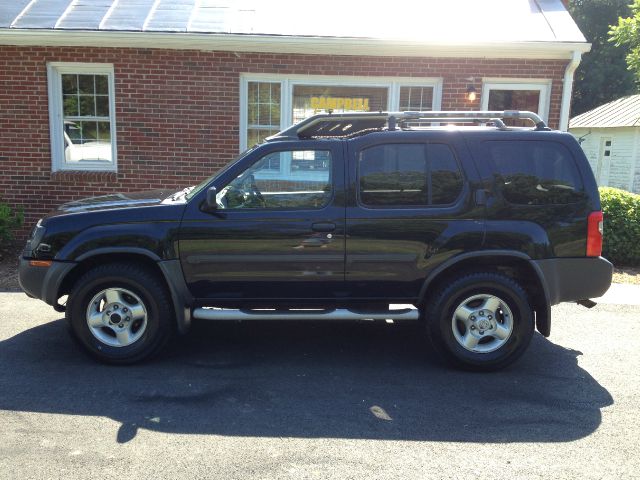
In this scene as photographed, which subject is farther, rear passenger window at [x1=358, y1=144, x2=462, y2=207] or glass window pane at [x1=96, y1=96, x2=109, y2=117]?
glass window pane at [x1=96, y1=96, x2=109, y2=117]

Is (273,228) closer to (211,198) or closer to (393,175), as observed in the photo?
(211,198)

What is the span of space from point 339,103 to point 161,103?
293cm

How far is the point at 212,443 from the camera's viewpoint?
3355mm

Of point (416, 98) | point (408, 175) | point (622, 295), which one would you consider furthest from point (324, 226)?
point (416, 98)

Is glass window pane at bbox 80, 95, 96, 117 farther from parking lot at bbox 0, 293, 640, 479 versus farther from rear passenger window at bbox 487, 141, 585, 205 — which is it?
rear passenger window at bbox 487, 141, 585, 205

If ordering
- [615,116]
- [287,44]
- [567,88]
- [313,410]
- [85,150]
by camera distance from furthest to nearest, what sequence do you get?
[615,116]
[85,150]
[567,88]
[287,44]
[313,410]

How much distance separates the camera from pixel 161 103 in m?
8.94

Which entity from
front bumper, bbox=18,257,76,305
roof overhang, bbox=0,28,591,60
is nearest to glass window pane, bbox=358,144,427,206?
front bumper, bbox=18,257,76,305

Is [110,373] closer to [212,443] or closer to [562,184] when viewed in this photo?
[212,443]

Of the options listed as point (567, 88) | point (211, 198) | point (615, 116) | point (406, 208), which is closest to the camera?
point (211, 198)

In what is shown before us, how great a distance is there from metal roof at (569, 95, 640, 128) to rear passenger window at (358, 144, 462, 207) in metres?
20.5

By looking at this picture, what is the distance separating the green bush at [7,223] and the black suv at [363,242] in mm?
4177

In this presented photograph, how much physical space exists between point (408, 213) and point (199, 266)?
1753 millimetres

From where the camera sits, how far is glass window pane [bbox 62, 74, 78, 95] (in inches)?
359
